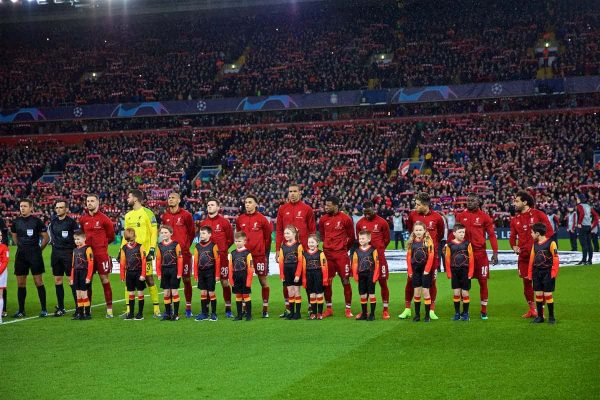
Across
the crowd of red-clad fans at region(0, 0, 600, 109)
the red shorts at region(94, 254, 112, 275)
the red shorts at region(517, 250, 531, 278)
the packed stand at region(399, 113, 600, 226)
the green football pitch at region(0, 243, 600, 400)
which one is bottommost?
the green football pitch at region(0, 243, 600, 400)

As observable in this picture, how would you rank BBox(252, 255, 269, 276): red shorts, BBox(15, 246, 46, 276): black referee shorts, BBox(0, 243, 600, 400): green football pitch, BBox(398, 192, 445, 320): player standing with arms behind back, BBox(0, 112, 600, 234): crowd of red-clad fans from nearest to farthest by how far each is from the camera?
1. BBox(0, 243, 600, 400): green football pitch
2. BBox(398, 192, 445, 320): player standing with arms behind back
3. BBox(252, 255, 269, 276): red shorts
4. BBox(15, 246, 46, 276): black referee shorts
5. BBox(0, 112, 600, 234): crowd of red-clad fans

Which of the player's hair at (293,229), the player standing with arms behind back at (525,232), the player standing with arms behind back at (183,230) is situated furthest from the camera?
the player standing with arms behind back at (183,230)

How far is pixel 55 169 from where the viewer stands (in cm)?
4906

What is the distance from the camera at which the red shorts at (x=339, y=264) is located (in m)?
14.4

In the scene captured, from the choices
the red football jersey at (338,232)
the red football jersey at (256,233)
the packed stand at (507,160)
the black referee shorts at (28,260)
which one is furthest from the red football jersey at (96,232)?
the packed stand at (507,160)

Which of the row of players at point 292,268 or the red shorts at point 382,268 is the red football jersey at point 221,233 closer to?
the row of players at point 292,268

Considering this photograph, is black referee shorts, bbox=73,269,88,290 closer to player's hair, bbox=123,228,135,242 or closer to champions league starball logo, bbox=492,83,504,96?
player's hair, bbox=123,228,135,242

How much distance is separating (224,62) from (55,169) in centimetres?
1314

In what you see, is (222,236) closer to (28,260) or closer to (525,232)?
(28,260)

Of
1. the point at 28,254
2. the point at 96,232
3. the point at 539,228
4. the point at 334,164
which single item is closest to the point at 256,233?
the point at 96,232

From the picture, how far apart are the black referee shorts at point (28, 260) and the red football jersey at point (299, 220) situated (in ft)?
15.5

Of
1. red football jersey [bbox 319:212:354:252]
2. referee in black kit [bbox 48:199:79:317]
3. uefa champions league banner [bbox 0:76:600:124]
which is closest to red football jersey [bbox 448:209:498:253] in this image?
red football jersey [bbox 319:212:354:252]

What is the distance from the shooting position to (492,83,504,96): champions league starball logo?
4416 centimetres

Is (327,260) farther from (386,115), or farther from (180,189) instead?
(386,115)
